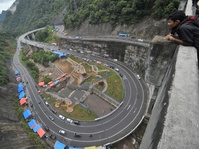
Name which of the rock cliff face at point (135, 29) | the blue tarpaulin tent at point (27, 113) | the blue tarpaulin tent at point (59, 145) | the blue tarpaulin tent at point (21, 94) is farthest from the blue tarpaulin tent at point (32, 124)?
the rock cliff face at point (135, 29)

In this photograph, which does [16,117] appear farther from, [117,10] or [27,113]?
[117,10]

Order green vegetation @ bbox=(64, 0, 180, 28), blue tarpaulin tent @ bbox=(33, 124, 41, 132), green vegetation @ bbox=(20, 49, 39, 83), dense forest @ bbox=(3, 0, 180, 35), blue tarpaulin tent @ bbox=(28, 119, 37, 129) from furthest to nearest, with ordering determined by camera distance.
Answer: green vegetation @ bbox=(20, 49, 39, 83), dense forest @ bbox=(3, 0, 180, 35), green vegetation @ bbox=(64, 0, 180, 28), blue tarpaulin tent @ bbox=(28, 119, 37, 129), blue tarpaulin tent @ bbox=(33, 124, 41, 132)

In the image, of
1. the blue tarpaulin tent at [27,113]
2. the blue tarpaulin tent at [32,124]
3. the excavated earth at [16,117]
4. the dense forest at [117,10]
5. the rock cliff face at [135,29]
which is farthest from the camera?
the rock cliff face at [135,29]

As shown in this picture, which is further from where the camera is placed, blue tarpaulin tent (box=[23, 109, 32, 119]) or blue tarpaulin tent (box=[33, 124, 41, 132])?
blue tarpaulin tent (box=[23, 109, 32, 119])

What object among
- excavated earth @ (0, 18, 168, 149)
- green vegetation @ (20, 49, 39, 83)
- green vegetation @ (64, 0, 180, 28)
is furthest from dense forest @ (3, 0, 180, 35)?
green vegetation @ (20, 49, 39, 83)

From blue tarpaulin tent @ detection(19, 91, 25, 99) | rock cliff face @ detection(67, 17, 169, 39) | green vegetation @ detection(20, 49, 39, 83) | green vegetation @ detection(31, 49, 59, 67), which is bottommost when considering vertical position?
blue tarpaulin tent @ detection(19, 91, 25, 99)

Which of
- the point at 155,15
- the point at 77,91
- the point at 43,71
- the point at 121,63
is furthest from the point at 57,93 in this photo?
the point at 155,15

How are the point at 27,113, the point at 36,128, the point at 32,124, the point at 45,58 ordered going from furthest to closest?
the point at 45,58
the point at 27,113
the point at 32,124
the point at 36,128

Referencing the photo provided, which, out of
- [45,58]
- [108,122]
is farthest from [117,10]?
[108,122]

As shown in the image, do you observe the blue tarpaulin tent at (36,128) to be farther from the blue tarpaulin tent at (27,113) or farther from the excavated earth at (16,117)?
the blue tarpaulin tent at (27,113)

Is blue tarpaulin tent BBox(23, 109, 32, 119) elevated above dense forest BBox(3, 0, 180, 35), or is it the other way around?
dense forest BBox(3, 0, 180, 35)

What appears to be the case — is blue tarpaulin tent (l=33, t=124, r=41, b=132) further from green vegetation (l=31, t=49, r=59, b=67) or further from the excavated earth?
green vegetation (l=31, t=49, r=59, b=67)
